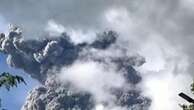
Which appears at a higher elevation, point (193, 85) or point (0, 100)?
point (193, 85)

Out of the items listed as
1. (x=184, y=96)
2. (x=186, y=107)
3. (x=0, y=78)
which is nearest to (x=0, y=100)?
(x=0, y=78)

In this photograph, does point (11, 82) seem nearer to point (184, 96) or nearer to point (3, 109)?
point (3, 109)

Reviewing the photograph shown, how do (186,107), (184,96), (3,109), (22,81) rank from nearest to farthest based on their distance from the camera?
(22,81) → (3,109) → (184,96) → (186,107)

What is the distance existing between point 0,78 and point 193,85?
3480 centimetres

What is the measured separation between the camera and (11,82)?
1256 cm

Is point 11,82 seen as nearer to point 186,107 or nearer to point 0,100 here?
point 0,100

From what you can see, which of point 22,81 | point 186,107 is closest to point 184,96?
point 22,81

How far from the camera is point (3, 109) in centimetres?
1385

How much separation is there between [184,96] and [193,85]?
31.5 m

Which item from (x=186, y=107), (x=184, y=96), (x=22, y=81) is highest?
(x=186, y=107)

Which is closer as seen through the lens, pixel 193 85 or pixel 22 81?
pixel 22 81

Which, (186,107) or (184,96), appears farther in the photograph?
(186,107)

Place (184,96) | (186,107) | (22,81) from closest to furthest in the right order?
(22,81) → (184,96) → (186,107)

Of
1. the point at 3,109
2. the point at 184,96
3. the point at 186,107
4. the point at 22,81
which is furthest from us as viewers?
the point at 186,107
